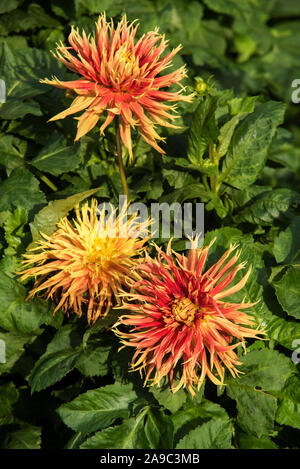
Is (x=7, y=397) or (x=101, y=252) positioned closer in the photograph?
(x=101, y=252)

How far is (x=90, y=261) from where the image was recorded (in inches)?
50.9

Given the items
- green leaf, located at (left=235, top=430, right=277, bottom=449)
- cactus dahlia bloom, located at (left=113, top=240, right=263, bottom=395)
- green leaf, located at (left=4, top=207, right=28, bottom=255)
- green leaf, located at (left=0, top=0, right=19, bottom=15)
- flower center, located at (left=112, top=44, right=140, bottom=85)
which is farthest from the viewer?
green leaf, located at (left=0, top=0, right=19, bottom=15)

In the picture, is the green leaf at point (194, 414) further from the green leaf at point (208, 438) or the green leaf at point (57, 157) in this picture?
the green leaf at point (57, 157)

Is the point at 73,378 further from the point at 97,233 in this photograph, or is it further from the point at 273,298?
the point at 273,298

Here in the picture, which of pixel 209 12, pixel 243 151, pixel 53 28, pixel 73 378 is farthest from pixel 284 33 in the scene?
pixel 73 378

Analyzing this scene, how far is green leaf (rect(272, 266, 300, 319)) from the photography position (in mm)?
1346

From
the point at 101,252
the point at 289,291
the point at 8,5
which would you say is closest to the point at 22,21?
the point at 8,5

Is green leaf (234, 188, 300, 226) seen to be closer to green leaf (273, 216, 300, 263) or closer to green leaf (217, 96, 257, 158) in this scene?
green leaf (273, 216, 300, 263)

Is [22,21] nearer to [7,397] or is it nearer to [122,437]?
[7,397]

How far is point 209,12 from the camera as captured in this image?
7.86ft

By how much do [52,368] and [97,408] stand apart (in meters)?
0.14

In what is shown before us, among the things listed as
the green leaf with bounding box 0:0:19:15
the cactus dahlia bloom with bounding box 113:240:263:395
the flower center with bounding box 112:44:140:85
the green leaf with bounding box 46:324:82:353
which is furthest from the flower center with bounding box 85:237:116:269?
the green leaf with bounding box 0:0:19:15

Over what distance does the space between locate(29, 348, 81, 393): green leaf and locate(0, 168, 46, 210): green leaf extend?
0.39 metres

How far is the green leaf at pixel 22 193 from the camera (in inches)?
58.7
